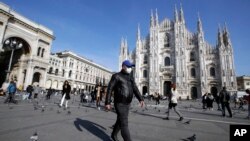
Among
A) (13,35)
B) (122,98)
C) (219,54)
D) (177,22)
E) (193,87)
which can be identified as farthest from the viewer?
(177,22)

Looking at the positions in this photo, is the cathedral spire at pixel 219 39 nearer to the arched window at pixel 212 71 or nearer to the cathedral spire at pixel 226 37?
the cathedral spire at pixel 226 37

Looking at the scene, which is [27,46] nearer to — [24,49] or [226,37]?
[24,49]

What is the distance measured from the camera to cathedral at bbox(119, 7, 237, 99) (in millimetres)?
31438

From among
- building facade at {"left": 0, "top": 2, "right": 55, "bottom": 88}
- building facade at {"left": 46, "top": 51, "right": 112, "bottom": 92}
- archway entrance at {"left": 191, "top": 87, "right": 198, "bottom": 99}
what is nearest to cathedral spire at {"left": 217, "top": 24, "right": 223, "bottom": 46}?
archway entrance at {"left": 191, "top": 87, "right": 198, "bottom": 99}

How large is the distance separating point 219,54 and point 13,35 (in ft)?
131

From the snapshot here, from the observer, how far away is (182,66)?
3422cm

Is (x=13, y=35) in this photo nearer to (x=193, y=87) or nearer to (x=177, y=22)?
(x=177, y=22)

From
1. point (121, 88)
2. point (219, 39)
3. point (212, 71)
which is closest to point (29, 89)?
point (121, 88)

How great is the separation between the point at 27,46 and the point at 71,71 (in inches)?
858

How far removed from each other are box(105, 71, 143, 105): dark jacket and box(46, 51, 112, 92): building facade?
125ft

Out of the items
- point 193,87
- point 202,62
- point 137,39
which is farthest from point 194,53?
point 137,39

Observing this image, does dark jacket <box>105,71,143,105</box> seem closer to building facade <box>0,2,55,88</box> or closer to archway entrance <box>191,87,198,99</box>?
building facade <box>0,2,55,88</box>

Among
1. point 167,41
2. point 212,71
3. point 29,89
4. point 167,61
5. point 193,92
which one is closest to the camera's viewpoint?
point 29,89

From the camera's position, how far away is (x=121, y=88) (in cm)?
274
